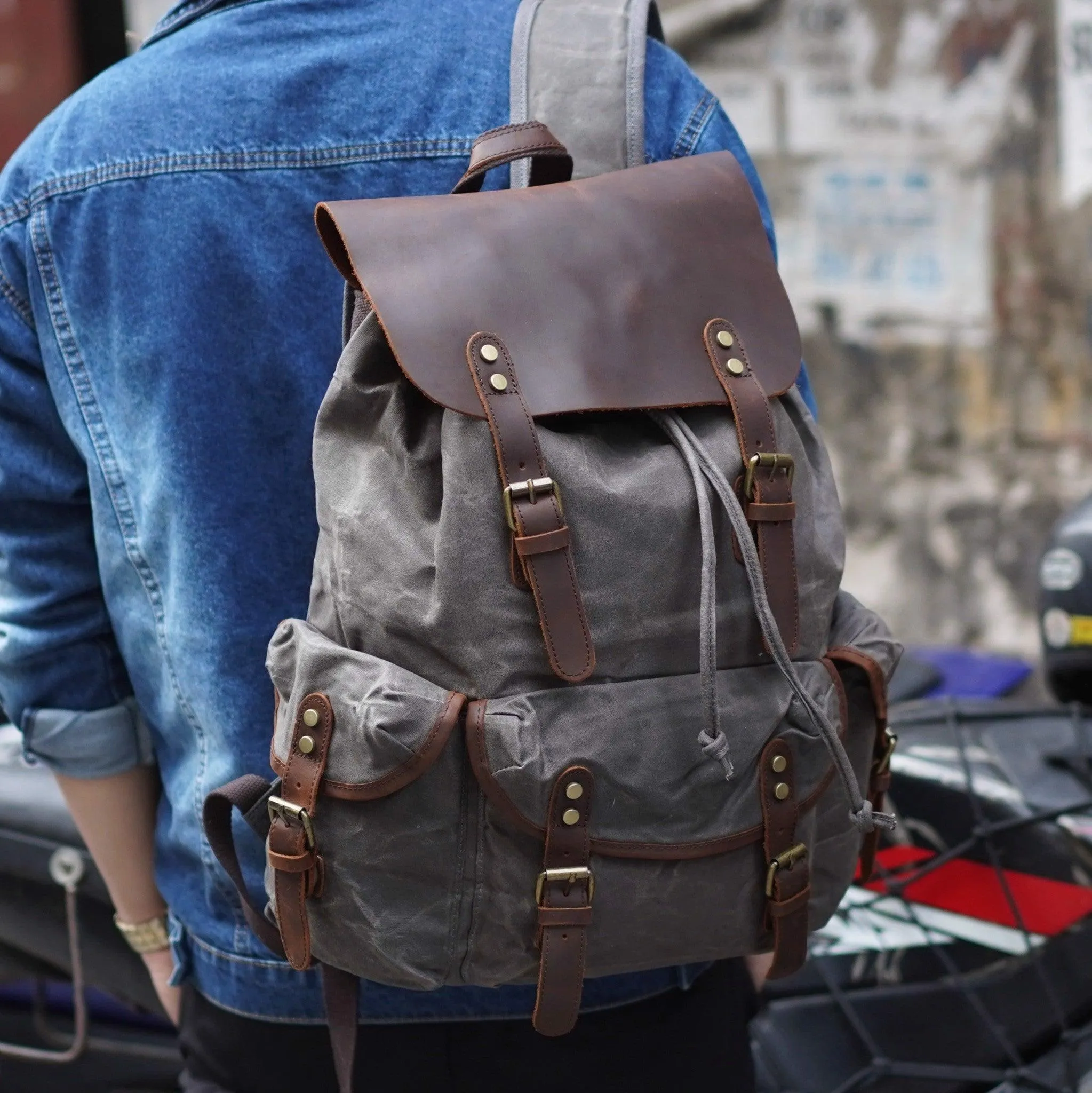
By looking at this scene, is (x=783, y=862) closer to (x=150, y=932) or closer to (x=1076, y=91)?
(x=150, y=932)

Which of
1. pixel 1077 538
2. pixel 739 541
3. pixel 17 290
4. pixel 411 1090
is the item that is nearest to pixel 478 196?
pixel 739 541

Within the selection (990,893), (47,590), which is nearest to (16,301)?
Result: (47,590)

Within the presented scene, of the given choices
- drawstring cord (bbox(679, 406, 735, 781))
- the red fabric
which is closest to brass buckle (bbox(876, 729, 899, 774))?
drawstring cord (bbox(679, 406, 735, 781))

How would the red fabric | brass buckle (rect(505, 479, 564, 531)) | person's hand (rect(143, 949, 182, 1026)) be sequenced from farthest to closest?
1. the red fabric
2. person's hand (rect(143, 949, 182, 1026))
3. brass buckle (rect(505, 479, 564, 531))

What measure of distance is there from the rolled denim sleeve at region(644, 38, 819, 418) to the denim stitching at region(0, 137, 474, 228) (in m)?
0.16

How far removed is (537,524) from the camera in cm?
92

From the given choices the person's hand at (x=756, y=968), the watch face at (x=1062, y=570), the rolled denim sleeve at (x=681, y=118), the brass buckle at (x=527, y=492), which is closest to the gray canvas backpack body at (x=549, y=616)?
the brass buckle at (x=527, y=492)

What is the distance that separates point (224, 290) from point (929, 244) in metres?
2.82

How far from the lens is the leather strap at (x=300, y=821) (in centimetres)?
96

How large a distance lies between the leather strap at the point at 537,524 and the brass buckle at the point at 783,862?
0.76 ft

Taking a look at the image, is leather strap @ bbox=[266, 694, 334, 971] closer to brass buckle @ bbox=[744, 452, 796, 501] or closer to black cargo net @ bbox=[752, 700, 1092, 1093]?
brass buckle @ bbox=[744, 452, 796, 501]

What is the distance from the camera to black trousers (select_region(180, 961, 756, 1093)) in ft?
3.82

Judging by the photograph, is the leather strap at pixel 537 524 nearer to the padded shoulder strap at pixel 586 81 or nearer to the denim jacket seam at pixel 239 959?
the padded shoulder strap at pixel 586 81

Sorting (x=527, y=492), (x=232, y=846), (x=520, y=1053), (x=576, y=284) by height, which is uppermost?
(x=576, y=284)
